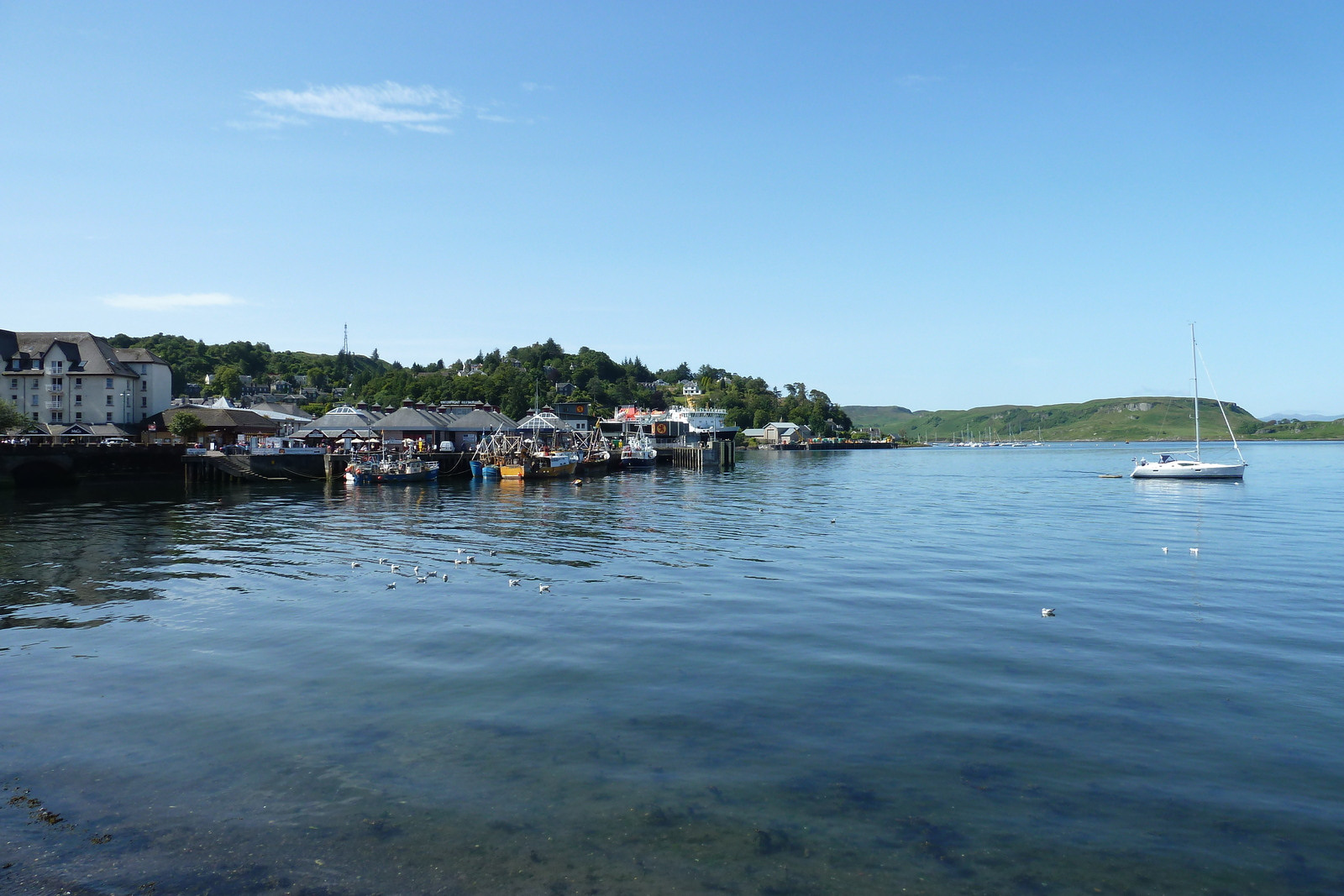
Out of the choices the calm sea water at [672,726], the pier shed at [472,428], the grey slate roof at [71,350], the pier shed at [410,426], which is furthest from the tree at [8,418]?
the calm sea water at [672,726]

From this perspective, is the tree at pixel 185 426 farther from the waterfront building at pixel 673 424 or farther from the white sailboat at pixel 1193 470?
the white sailboat at pixel 1193 470

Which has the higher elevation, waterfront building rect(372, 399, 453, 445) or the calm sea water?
waterfront building rect(372, 399, 453, 445)

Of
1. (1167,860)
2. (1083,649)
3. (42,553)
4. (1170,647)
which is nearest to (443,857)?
(1167,860)

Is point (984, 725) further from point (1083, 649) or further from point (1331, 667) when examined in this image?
point (1331, 667)

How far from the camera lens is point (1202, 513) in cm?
4209

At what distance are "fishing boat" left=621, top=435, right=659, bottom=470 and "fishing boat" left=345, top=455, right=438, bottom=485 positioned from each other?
29.6 meters

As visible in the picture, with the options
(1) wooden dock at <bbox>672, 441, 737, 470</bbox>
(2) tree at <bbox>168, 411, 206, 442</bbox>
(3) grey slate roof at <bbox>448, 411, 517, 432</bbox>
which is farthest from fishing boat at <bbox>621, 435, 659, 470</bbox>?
(2) tree at <bbox>168, 411, 206, 442</bbox>

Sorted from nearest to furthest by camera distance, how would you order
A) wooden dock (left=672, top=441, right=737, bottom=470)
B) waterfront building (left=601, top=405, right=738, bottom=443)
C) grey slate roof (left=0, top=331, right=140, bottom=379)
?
grey slate roof (left=0, top=331, right=140, bottom=379), wooden dock (left=672, top=441, right=737, bottom=470), waterfront building (left=601, top=405, right=738, bottom=443)

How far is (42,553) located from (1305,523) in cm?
5359

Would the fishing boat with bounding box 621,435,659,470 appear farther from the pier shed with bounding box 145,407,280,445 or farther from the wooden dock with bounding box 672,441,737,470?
the pier shed with bounding box 145,407,280,445

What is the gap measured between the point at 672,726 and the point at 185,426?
9345 centimetres

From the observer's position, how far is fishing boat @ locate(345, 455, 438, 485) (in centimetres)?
6725

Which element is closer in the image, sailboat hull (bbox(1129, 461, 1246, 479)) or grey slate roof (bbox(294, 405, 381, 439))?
sailboat hull (bbox(1129, 461, 1246, 479))

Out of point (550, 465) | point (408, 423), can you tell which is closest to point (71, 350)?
point (408, 423)
